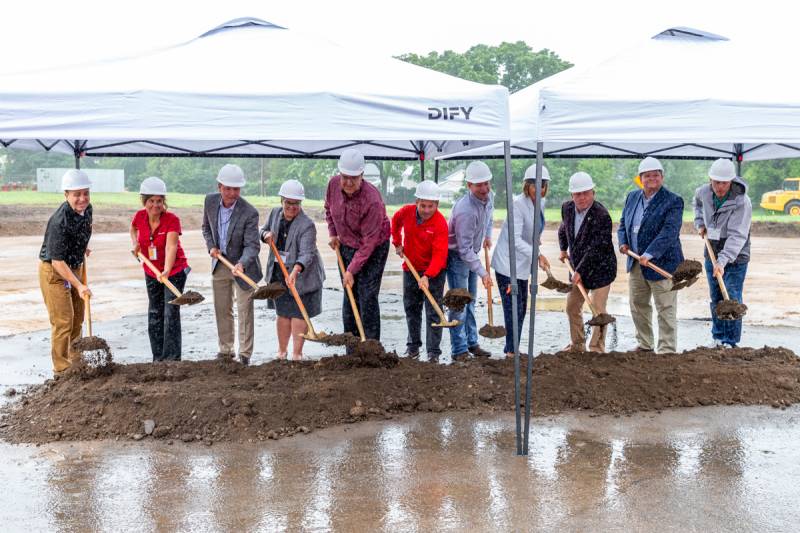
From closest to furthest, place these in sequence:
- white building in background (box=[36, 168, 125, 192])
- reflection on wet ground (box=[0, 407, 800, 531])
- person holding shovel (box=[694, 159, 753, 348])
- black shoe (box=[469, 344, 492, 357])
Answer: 1. reflection on wet ground (box=[0, 407, 800, 531])
2. person holding shovel (box=[694, 159, 753, 348])
3. black shoe (box=[469, 344, 492, 357])
4. white building in background (box=[36, 168, 125, 192])

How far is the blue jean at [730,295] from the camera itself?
7.66 m

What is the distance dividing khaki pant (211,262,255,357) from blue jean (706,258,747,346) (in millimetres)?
4349

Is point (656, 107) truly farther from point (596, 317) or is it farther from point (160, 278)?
point (160, 278)

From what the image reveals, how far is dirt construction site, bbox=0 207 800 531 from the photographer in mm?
4156

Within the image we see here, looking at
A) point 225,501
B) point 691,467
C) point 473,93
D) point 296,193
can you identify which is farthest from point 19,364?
point 691,467

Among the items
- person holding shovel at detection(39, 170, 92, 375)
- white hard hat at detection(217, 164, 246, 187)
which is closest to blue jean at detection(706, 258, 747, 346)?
white hard hat at detection(217, 164, 246, 187)

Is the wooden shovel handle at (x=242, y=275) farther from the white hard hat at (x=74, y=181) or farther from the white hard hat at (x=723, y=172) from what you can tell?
the white hard hat at (x=723, y=172)

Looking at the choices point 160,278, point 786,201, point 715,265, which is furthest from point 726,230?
point 786,201

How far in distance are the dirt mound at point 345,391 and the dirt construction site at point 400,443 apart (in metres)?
0.02

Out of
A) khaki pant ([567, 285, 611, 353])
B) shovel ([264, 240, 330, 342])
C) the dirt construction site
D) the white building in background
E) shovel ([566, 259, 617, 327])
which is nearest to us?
the dirt construction site

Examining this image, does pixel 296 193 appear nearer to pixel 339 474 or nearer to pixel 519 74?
pixel 339 474

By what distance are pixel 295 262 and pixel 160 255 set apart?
1.17 meters

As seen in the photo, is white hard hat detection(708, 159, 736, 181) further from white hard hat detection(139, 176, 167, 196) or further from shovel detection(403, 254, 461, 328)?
white hard hat detection(139, 176, 167, 196)

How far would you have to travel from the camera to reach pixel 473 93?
16.6 ft
